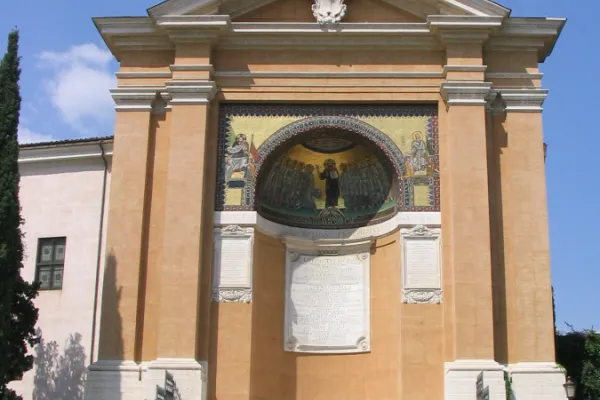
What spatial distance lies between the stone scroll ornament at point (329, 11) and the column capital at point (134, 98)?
3288mm

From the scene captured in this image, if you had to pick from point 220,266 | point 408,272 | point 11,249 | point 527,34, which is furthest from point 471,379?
point 11,249

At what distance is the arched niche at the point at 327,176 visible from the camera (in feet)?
56.8

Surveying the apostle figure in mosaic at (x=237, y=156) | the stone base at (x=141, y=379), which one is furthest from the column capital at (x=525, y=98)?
the stone base at (x=141, y=379)

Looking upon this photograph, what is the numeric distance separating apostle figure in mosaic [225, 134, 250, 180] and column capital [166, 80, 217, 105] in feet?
3.07

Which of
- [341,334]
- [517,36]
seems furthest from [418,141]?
[341,334]

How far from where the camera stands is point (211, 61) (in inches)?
695

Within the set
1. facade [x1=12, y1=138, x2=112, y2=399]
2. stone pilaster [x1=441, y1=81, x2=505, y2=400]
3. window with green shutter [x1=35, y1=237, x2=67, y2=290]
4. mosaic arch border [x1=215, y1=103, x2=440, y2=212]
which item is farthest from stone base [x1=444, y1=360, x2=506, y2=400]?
window with green shutter [x1=35, y1=237, x2=67, y2=290]

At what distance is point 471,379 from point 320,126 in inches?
206

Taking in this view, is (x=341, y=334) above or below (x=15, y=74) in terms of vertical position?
below

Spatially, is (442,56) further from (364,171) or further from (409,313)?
(409,313)

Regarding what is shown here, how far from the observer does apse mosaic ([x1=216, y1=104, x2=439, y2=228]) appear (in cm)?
1705

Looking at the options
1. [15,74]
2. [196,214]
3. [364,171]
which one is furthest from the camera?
[364,171]

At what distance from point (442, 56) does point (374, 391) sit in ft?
20.5

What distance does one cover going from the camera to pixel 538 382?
51.3 ft
